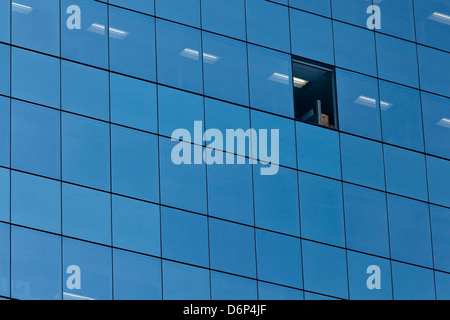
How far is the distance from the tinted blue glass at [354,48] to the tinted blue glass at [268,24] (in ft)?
7.48

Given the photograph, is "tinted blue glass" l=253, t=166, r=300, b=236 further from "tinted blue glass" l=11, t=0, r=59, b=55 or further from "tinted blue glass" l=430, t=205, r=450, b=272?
"tinted blue glass" l=11, t=0, r=59, b=55

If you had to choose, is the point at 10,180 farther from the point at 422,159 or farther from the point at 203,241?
the point at 422,159

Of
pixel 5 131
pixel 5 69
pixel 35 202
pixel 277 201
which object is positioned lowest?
pixel 35 202

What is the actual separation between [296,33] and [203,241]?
9.76m

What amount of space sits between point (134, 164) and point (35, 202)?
384 cm

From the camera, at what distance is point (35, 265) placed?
115 ft

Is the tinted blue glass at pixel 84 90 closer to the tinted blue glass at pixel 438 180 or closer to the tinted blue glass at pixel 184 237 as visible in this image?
the tinted blue glass at pixel 184 237

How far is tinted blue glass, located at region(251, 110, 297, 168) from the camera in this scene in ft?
134

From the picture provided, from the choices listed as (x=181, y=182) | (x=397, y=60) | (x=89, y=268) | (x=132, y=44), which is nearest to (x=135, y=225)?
(x=89, y=268)

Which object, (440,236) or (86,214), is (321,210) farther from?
(86,214)

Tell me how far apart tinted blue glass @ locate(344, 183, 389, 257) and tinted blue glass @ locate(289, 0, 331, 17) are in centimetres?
704

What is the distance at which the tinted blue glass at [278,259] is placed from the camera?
127 feet
